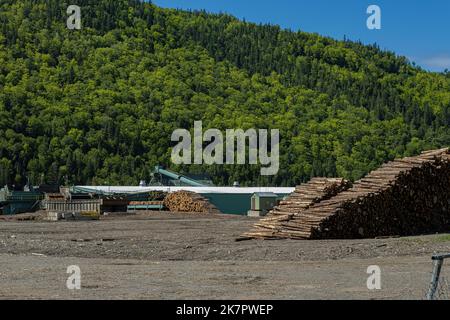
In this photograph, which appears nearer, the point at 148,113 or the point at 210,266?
the point at 210,266

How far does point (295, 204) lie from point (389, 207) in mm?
3357

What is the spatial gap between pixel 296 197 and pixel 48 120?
98744 millimetres

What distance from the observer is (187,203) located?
A: 60.1 meters

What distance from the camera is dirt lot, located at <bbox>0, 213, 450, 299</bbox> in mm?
14789

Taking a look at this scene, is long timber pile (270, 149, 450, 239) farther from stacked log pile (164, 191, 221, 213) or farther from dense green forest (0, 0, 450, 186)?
dense green forest (0, 0, 450, 186)

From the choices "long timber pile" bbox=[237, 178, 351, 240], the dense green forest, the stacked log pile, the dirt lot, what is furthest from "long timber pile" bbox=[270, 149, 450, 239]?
the dense green forest

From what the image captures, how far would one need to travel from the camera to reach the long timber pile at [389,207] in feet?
91.9

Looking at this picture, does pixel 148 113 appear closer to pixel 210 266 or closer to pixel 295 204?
pixel 295 204

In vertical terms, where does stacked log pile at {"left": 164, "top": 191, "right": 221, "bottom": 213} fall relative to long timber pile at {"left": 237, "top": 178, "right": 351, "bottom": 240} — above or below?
below

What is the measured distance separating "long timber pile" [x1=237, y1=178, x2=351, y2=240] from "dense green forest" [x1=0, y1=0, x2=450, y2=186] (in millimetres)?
73435

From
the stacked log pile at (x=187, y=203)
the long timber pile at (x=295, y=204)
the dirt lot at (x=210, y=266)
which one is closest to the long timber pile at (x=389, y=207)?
the long timber pile at (x=295, y=204)

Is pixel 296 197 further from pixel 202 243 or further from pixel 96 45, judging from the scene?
pixel 96 45

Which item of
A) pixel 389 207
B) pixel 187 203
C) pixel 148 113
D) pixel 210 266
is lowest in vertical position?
pixel 187 203

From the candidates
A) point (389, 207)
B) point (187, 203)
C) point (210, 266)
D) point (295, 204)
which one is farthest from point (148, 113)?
point (210, 266)
